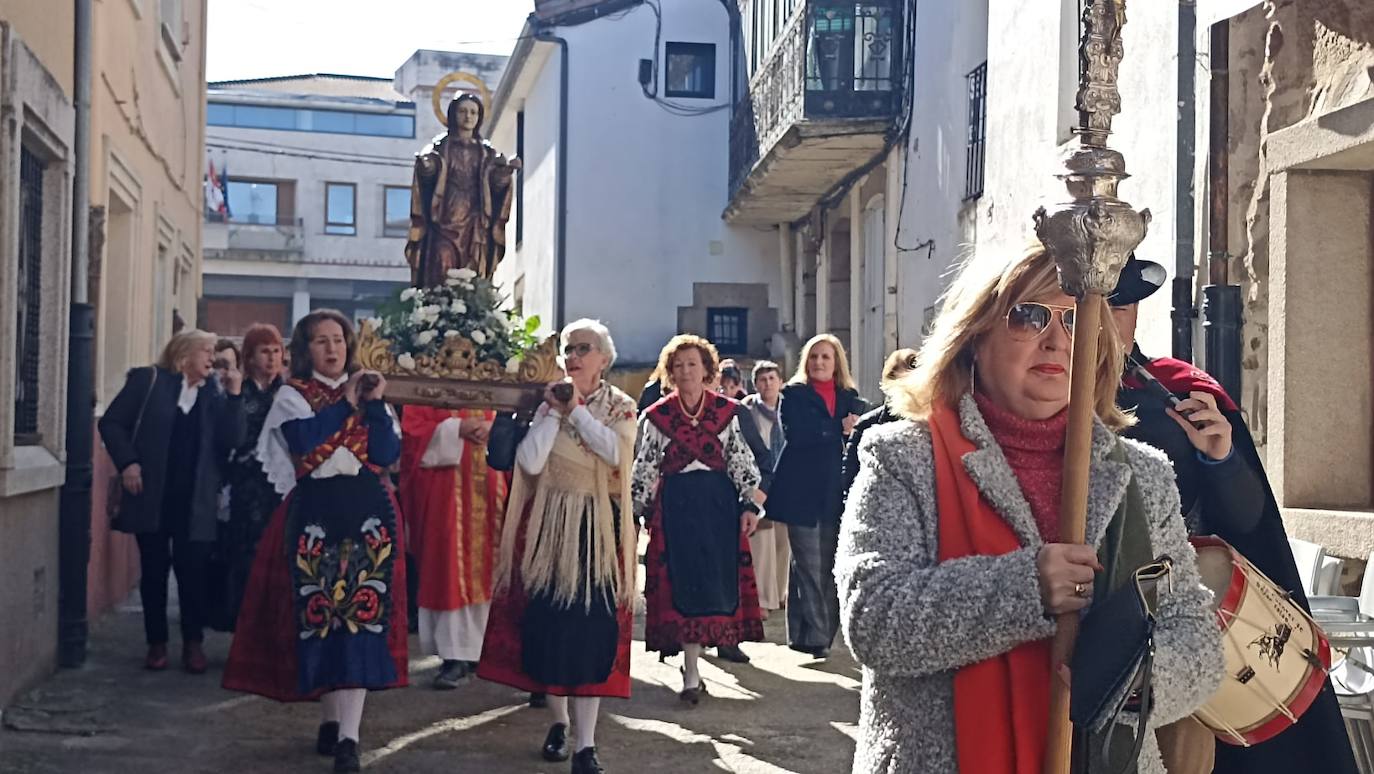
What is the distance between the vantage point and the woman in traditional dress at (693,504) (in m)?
8.59

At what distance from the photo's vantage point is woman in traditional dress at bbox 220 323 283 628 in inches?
351

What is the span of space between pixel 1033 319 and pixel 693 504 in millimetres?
5865

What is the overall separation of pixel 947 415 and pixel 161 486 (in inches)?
270

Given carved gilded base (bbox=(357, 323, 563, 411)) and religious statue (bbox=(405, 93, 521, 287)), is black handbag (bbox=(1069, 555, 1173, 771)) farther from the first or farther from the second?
religious statue (bbox=(405, 93, 521, 287))

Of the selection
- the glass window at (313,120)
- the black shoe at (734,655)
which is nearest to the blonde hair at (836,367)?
the black shoe at (734,655)

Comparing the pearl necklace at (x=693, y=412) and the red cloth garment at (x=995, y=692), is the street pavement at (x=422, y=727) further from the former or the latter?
the red cloth garment at (x=995, y=692)

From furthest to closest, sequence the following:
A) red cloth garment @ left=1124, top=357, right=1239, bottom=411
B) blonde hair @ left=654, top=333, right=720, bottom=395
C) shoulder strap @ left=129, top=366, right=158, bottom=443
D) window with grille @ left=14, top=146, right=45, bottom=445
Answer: shoulder strap @ left=129, top=366, right=158, bottom=443 → blonde hair @ left=654, top=333, right=720, bottom=395 → window with grille @ left=14, top=146, right=45, bottom=445 → red cloth garment @ left=1124, top=357, right=1239, bottom=411

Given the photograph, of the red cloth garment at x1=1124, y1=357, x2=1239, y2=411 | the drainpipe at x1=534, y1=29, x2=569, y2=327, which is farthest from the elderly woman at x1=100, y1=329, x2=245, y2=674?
the drainpipe at x1=534, y1=29, x2=569, y2=327

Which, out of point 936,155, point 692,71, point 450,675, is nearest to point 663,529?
point 450,675

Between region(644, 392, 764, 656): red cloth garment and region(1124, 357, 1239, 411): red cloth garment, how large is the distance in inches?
196

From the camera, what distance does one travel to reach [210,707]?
309 inches

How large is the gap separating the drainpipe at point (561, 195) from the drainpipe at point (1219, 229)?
17.8 metres

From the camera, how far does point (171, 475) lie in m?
9.10

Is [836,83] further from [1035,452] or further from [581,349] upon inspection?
[1035,452]
